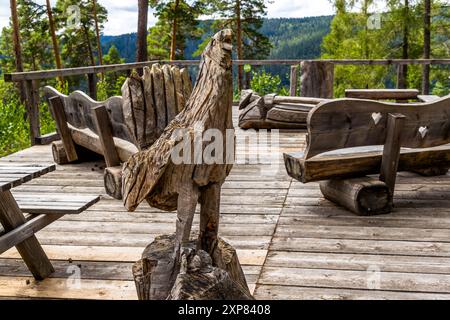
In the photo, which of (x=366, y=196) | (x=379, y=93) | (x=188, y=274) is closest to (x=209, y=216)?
(x=188, y=274)

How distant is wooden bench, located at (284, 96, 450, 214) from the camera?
4.54 meters

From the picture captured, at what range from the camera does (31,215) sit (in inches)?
147

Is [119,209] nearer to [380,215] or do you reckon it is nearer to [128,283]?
[128,283]

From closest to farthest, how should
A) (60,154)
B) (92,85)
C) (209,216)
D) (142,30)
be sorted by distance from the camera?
(209,216)
(60,154)
(92,85)
(142,30)

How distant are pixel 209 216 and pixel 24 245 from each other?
1.53m

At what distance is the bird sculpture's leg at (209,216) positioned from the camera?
260 centimetres

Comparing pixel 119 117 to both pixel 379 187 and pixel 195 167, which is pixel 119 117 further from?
pixel 195 167

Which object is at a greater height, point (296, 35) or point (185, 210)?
point (296, 35)

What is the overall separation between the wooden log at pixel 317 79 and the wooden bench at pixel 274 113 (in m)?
0.73

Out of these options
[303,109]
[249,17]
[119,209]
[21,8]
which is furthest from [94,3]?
[119,209]

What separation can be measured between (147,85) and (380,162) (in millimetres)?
2417

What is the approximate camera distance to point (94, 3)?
3388 centimetres
